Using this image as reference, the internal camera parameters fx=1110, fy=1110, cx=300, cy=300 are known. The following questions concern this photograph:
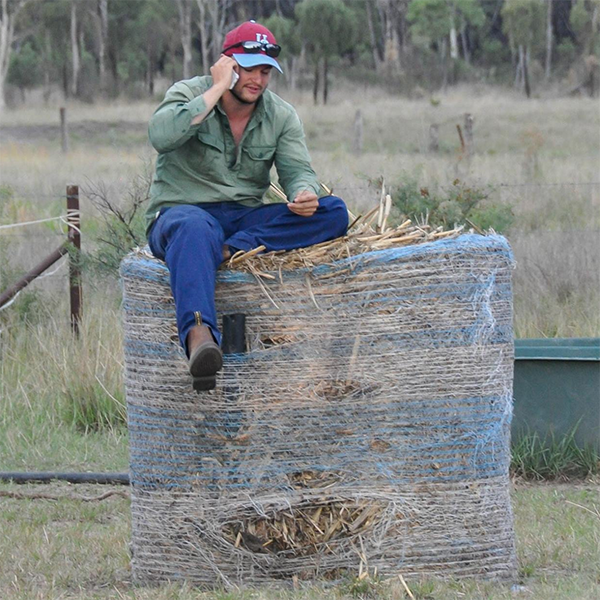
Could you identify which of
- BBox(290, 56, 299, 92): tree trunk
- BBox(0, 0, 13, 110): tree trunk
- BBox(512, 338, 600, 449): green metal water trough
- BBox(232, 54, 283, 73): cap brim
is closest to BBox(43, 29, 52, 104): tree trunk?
BBox(0, 0, 13, 110): tree trunk

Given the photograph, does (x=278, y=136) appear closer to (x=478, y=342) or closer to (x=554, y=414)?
(x=478, y=342)

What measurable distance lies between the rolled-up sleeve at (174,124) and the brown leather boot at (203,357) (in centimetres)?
76

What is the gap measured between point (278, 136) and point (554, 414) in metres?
2.51

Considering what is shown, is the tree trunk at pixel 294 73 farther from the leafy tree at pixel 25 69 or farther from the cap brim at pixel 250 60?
the cap brim at pixel 250 60

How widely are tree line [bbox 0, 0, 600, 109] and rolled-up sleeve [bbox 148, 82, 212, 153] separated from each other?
37752mm

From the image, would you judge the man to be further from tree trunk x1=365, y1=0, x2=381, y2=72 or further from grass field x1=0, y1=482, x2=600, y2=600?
tree trunk x1=365, y1=0, x2=381, y2=72

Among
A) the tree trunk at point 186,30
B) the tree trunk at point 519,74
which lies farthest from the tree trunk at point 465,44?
the tree trunk at point 186,30

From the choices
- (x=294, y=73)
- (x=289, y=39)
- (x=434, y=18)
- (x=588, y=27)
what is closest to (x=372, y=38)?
(x=434, y=18)

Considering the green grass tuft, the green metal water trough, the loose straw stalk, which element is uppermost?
the loose straw stalk

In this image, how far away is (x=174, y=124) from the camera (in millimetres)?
4023

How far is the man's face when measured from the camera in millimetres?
4188

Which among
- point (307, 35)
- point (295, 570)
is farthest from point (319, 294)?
point (307, 35)

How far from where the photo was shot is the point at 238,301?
3990 mm

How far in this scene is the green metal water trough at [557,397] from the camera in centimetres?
584
